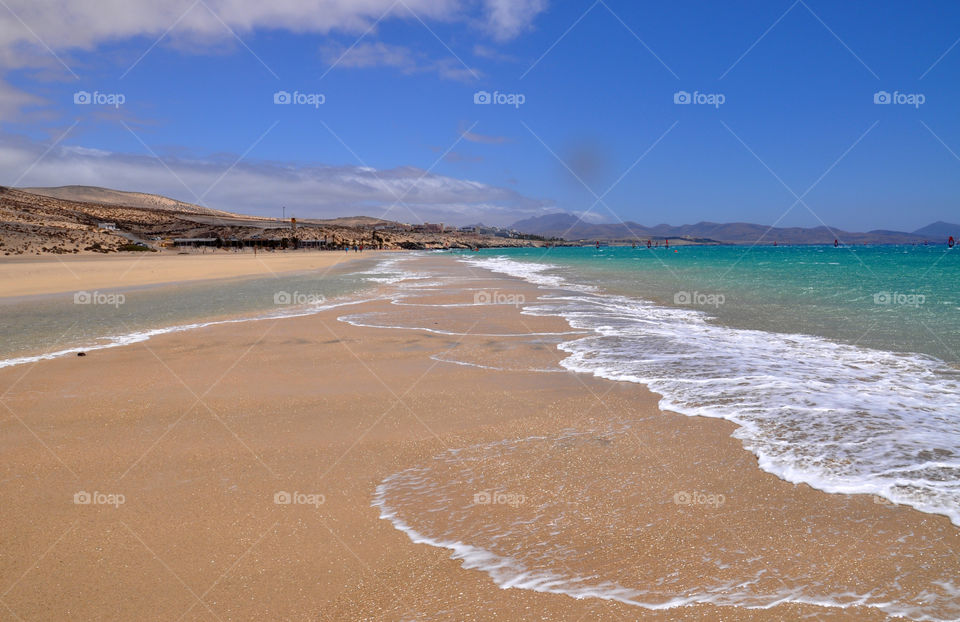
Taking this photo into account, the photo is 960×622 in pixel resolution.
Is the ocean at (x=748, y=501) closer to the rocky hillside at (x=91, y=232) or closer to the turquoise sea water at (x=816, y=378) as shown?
the turquoise sea water at (x=816, y=378)

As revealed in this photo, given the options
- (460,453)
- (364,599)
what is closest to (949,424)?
(460,453)

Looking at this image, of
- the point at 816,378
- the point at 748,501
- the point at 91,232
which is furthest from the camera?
the point at 91,232

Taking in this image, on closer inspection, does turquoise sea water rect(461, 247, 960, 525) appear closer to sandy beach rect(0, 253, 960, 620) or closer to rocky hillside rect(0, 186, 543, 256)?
sandy beach rect(0, 253, 960, 620)

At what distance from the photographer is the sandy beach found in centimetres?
320

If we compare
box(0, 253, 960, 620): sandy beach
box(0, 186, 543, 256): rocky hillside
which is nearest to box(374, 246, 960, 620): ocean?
box(0, 253, 960, 620): sandy beach

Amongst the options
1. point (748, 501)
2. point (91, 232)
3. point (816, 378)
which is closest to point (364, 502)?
point (748, 501)

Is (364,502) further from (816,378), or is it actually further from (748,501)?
(816,378)

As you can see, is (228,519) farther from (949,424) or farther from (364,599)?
(949,424)

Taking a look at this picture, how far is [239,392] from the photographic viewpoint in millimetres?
7355

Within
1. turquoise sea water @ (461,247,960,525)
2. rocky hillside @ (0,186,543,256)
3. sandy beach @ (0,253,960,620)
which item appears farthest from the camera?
rocky hillside @ (0,186,543,256)

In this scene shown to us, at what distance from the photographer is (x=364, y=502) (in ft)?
14.2

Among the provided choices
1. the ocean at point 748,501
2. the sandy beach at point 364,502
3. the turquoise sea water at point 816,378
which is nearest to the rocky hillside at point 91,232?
the sandy beach at point 364,502

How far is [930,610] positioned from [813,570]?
549 millimetres

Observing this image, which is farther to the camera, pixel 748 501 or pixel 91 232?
pixel 91 232
